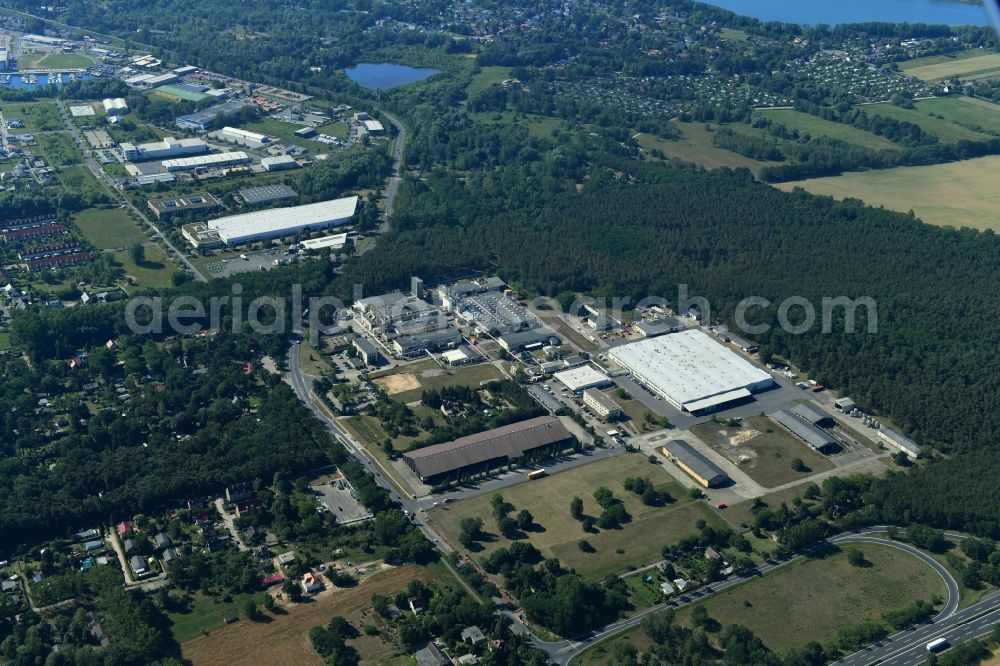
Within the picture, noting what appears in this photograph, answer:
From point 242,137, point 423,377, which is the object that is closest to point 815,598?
point 423,377

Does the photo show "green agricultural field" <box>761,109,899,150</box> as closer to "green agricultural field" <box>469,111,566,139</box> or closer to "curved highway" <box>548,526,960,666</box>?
"green agricultural field" <box>469,111,566,139</box>

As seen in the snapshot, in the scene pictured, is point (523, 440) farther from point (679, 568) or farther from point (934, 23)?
point (934, 23)

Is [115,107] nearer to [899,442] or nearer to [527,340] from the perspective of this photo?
[527,340]

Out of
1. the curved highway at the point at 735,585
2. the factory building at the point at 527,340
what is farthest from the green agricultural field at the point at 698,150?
the curved highway at the point at 735,585

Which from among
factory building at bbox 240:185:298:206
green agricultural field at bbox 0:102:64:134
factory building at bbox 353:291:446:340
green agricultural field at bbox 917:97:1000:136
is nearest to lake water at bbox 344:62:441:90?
green agricultural field at bbox 0:102:64:134

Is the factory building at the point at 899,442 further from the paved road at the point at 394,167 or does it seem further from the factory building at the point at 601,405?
the paved road at the point at 394,167
